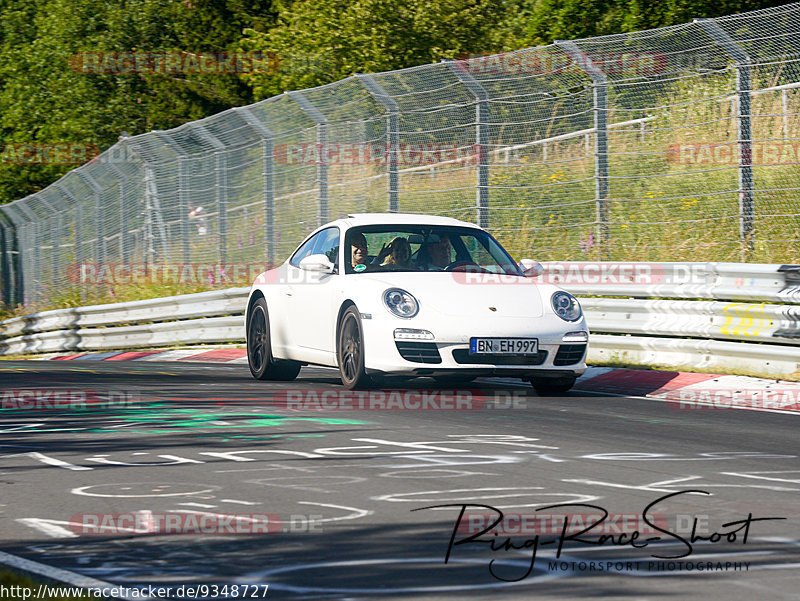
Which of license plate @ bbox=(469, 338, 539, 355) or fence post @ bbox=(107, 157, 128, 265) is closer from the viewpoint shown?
license plate @ bbox=(469, 338, 539, 355)

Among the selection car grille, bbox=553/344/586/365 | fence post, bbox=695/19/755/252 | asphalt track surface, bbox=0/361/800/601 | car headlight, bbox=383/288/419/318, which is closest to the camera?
asphalt track surface, bbox=0/361/800/601

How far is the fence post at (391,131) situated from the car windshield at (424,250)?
4.72m

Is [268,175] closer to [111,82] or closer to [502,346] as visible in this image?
[502,346]

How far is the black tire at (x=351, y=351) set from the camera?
9992mm

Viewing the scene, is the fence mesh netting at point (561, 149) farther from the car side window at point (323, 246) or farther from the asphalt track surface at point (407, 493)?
the asphalt track surface at point (407, 493)

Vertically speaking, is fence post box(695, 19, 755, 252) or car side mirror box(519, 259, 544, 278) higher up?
fence post box(695, 19, 755, 252)

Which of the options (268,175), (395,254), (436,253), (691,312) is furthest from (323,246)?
(268,175)

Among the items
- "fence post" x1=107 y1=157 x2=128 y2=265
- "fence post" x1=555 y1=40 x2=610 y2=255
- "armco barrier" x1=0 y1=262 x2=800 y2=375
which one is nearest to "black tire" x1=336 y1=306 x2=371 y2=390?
"armco barrier" x1=0 y1=262 x2=800 y2=375

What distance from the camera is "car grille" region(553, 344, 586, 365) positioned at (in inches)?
392

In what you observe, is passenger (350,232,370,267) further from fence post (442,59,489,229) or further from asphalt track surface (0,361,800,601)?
fence post (442,59,489,229)

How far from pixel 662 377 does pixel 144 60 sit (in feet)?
117

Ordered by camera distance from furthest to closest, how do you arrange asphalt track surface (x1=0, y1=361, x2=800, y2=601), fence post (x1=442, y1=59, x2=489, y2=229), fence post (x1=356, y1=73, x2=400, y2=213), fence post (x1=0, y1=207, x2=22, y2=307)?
fence post (x1=0, y1=207, x2=22, y2=307)
fence post (x1=356, y1=73, x2=400, y2=213)
fence post (x1=442, y1=59, x2=489, y2=229)
asphalt track surface (x1=0, y1=361, x2=800, y2=601)

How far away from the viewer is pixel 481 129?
1508cm

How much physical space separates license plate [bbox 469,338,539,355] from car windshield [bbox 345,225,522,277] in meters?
1.13
